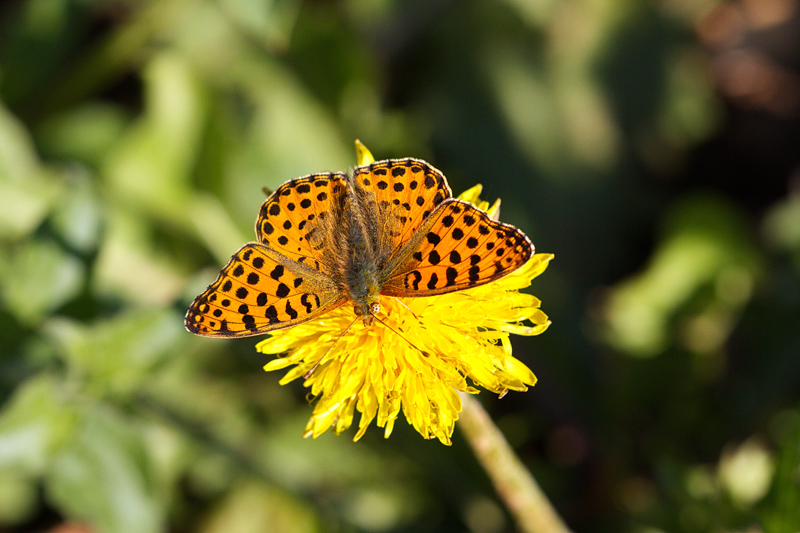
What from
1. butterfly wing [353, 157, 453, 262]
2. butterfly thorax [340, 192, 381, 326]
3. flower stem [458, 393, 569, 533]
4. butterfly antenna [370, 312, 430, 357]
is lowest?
flower stem [458, 393, 569, 533]

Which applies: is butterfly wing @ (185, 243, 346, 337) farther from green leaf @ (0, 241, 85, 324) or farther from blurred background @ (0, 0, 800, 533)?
green leaf @ (0, 241, 85, 324)

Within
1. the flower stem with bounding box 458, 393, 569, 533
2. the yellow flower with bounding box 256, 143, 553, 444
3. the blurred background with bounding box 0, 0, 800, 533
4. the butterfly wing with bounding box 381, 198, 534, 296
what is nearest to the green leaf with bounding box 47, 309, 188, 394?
the blurred background with bounding box 0, 0, 800, 533

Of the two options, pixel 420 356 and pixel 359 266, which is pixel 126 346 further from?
pixel 420 356

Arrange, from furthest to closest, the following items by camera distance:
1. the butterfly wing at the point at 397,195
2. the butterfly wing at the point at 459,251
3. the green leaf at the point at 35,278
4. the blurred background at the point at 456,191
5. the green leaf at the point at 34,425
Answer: the blurred background at the point at 456,191
the green leaf at the point at 35,278
the green leaf at the point at 34,425
the butterfly wing at the point at 397,195
the butterfly wing at the point at 459,251

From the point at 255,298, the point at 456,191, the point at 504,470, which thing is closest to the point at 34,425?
the point at 255,298

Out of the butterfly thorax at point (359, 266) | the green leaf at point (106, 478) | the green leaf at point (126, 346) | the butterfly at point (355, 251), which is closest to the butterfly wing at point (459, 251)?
the butterfly at point (355, 251)

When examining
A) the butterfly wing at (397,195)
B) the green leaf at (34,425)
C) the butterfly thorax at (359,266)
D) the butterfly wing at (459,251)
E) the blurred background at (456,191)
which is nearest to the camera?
the butterfly wing at (459,251)

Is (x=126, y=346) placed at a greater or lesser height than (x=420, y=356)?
greater

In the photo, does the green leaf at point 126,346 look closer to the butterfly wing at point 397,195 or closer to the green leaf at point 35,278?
the green leaf at point 35,278
